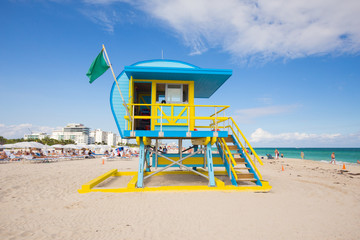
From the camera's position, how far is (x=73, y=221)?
17.4 feet

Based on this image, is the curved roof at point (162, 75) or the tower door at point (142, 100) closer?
the curved roof at point (162, 75)

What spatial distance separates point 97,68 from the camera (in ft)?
28.5

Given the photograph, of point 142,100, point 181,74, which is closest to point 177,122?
point 181,74

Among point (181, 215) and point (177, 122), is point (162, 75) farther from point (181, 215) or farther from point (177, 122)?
point (181, 215)

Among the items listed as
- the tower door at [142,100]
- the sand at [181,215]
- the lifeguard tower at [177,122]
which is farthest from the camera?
the tower door at [142,100]

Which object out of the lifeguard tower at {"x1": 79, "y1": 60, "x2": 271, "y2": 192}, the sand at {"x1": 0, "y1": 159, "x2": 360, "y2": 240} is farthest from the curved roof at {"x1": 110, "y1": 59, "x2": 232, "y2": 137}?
the sand at {"x1": 0, "y1": 159, "x2": 360, "y2": 240}

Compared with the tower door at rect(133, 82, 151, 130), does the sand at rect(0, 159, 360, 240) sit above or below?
below

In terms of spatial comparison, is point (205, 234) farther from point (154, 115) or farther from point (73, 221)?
point (154, 115)

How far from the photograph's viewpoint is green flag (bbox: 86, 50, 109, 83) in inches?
338

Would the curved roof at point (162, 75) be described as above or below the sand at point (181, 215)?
above

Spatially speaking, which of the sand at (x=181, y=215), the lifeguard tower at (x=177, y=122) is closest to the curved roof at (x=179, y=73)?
the lifeguard tower at (x=177, y=122)

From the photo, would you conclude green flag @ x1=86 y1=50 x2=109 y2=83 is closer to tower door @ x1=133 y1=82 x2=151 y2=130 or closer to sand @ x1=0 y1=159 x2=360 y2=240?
tower door @ x1=133 y1=82 x2=151 y2=130

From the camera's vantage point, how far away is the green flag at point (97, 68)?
28.2 feet

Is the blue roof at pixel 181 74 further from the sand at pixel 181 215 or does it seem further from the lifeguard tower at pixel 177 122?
the sand at pixel 181 215
